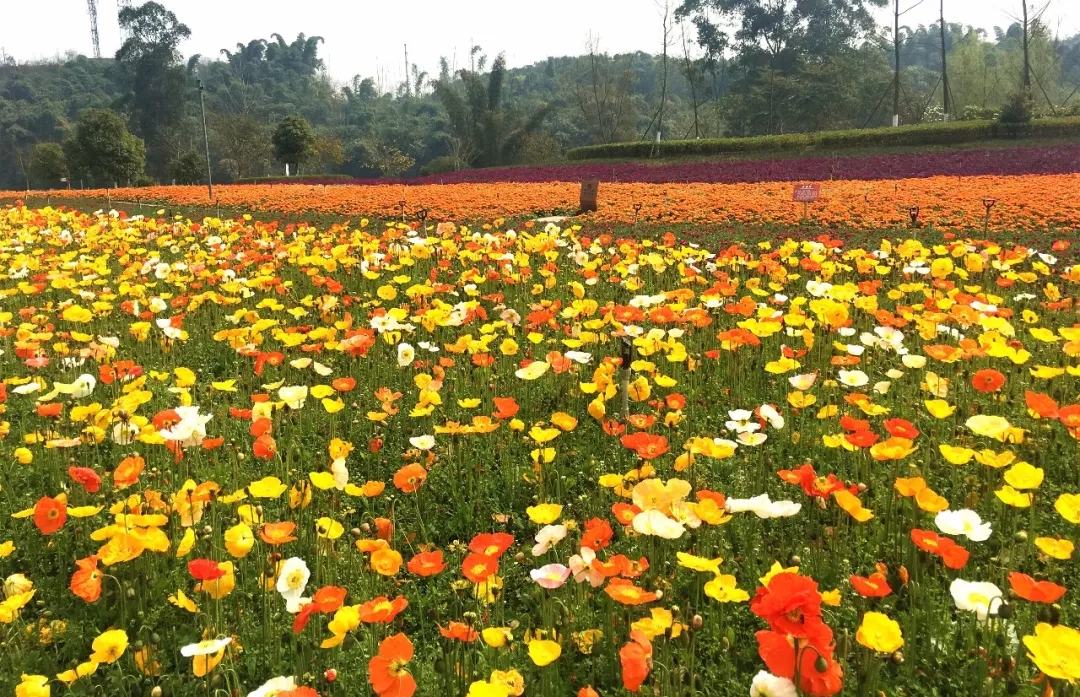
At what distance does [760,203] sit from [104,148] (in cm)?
3360

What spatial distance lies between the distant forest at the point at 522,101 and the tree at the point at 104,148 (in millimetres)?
330

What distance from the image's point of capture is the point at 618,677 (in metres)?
1.88

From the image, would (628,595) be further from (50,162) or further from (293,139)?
(50,162)

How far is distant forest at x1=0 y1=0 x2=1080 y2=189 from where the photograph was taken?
43.6 m

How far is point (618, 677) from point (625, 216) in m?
9.46

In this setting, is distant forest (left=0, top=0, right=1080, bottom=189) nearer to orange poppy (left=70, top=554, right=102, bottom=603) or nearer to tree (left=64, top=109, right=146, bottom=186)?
tree (left=64, top=109, right=146, bottom=186)

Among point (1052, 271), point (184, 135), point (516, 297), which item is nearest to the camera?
point (516, 297)

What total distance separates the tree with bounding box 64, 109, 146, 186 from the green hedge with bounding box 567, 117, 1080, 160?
Answer: 23066 millimetres

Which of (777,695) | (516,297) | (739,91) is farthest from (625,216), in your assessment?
(739,91)

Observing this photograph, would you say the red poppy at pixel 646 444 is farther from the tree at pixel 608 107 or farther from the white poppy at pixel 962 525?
the tree at pixel 608 107

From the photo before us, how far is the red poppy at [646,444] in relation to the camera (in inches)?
82.6

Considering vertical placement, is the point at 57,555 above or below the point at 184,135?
below

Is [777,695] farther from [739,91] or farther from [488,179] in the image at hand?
[739,91]

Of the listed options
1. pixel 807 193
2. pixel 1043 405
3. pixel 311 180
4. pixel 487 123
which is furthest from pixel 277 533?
pixel 487 123
